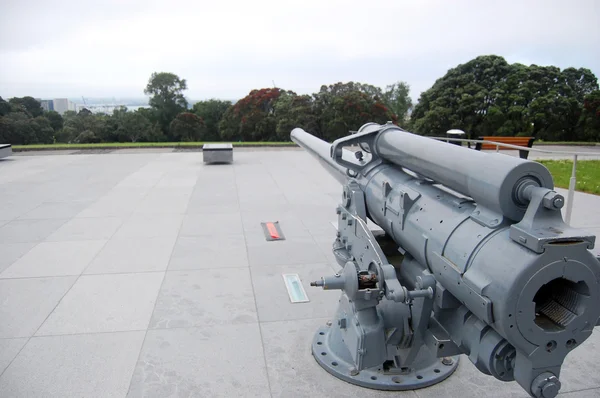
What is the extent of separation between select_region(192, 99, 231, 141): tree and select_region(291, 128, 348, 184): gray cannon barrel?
29488 mm

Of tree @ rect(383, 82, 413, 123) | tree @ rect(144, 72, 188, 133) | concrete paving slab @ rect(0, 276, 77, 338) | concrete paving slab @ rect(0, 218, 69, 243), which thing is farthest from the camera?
tree @ rect(383, 82, 413, 123)

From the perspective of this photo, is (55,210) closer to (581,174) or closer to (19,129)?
(581,174)

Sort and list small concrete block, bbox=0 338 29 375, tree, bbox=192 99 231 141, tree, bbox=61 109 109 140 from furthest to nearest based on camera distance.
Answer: tree, bbox=192 99 231 141
tree, bbox=61 109 109 140
small concrete block, bbox=0 338 29 375

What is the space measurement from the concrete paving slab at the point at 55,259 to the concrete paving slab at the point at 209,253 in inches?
42.1

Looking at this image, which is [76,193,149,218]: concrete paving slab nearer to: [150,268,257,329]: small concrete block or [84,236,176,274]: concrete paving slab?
[84,236,176,274]: concrete paving slab

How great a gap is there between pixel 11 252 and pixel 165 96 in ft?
110

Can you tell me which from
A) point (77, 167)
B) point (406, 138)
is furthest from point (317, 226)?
point (77, 167)

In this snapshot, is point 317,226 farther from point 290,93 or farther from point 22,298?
point 290,93

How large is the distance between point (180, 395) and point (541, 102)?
84.8ft

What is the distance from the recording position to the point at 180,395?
3.18 m

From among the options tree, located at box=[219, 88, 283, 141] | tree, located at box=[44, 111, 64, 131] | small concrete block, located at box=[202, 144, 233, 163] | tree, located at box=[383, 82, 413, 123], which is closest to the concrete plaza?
small concrete block, located at box=[202, 144, 233, 163]

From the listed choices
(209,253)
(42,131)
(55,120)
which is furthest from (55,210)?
(55,120)

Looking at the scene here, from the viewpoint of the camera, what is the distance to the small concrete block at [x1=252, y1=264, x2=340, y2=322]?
438cm

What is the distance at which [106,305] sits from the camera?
455 centimetres
